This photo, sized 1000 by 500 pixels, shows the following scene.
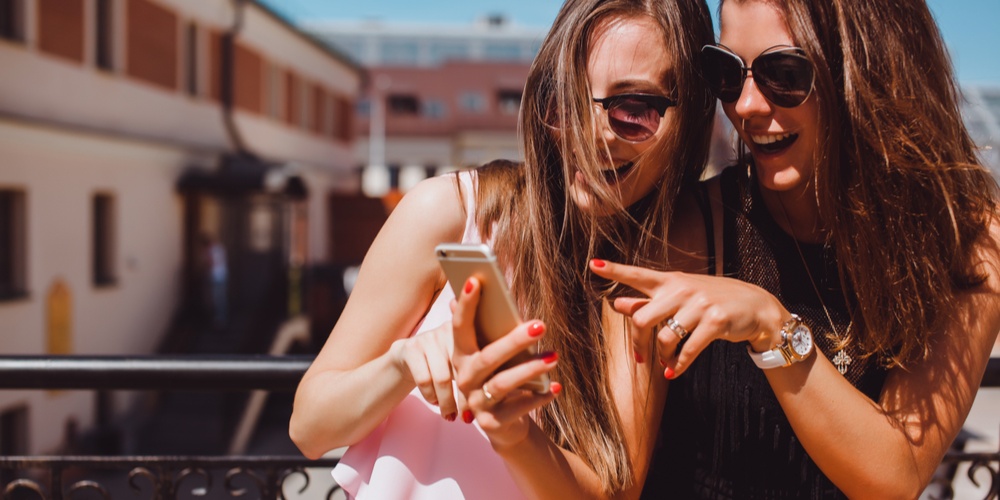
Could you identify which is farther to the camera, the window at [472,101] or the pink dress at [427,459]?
the window at [472,101]

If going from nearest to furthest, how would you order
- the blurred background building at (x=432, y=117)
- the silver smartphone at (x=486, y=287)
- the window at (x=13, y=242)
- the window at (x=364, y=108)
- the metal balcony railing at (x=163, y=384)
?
the silver smartphone at (x=486, y=287) → the metal balcony railing at (x=163, y=384) → the window at (x=13, y=242) → the blurred background building at (x=432, y=117) → the window at (x=364, y=108)

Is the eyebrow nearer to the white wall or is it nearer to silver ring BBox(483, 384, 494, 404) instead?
silver ring BBox(483, 384, 494, 404)

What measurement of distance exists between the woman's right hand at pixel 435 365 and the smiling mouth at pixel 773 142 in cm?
72

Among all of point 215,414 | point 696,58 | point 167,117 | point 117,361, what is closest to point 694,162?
point 696,58

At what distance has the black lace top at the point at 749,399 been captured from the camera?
158 centimetres

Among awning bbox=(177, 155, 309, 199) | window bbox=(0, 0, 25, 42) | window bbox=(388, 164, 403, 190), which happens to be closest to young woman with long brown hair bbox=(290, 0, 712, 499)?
window bbox=(0, 0, 25, 42)

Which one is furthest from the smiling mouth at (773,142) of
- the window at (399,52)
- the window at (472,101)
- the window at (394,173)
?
the window at (399,52)

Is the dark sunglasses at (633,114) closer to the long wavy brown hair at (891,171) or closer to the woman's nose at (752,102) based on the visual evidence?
the woman's nose at (752,102)

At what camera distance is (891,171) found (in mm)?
1482

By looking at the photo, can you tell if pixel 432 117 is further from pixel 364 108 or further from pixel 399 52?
pixel 399 52

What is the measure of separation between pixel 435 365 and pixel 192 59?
722 inches

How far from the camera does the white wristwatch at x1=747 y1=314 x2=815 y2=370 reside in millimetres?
1305

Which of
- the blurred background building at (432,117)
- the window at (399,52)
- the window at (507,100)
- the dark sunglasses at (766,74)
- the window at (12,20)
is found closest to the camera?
the dark sunglasses at (766,74)

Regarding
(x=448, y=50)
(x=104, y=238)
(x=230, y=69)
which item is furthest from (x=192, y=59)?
(x=448, y=50)
